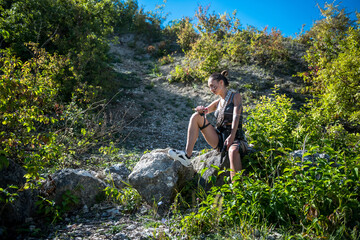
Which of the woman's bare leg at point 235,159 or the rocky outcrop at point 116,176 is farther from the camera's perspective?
the rocky outcrop at point 116,176

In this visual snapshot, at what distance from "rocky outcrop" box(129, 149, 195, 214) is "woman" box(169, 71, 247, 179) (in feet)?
0.63

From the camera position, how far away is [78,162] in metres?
5.23

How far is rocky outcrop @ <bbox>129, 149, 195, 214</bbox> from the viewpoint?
3916 millimetres

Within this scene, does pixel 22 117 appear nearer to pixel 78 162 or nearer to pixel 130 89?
pixel 78 162

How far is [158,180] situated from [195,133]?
3.29ft

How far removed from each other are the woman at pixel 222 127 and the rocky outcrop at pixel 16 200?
2125mm

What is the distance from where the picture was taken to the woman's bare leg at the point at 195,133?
4.25m

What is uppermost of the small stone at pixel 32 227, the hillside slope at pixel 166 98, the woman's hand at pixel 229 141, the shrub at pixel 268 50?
the shrub at pixel 268 50

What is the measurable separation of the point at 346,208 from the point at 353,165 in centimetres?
50

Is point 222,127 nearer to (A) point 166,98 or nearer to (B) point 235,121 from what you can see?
(B) point 235,121

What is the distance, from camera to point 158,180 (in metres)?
3.97

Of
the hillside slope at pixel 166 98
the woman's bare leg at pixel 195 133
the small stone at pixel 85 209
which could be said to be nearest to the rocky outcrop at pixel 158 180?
the woman's bare leg at pixel 195 133

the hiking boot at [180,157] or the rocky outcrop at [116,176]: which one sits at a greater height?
the hiking boot at [180,157]

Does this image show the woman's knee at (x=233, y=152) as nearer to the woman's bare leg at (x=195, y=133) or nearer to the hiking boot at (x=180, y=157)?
the woman's bare leg at (x=195, y=133)
